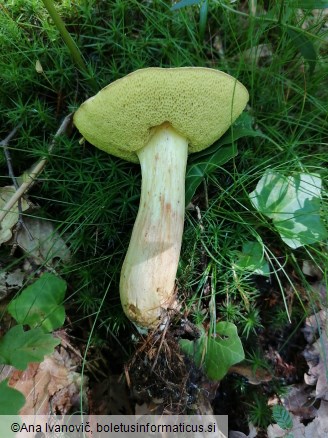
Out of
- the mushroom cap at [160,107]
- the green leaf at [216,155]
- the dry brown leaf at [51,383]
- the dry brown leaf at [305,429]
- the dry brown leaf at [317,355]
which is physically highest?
the mushroom cap at [160,107]

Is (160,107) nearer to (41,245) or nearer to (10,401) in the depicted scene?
(41,245)

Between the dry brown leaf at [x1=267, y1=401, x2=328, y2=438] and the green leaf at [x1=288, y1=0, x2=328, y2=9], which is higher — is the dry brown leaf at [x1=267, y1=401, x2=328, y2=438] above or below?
below

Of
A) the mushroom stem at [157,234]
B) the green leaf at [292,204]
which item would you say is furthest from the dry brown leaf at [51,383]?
the green leaf at [292,204]

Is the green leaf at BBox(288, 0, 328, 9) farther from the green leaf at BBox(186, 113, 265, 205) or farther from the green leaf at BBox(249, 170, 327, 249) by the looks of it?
the green leaf at BBox(249, 170, 327, 249)

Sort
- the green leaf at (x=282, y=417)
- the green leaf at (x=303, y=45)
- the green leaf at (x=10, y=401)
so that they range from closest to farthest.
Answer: the green leaf at (x=10, y=401), the green leaf at (x=282, y=417), the green leaf at (x=303, y=45)

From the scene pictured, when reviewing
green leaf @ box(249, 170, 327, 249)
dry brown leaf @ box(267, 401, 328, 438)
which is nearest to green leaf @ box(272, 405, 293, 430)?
dry brown leaf @ box(267, 401, 328, 438)

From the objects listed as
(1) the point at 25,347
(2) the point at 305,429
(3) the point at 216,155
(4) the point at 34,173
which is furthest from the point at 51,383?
(3) the point at 216,155

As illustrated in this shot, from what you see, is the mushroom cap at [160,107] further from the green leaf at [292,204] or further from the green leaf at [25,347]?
the green leaf at [25,347]

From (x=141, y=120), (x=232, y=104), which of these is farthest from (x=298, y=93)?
(x=141, y=120)
